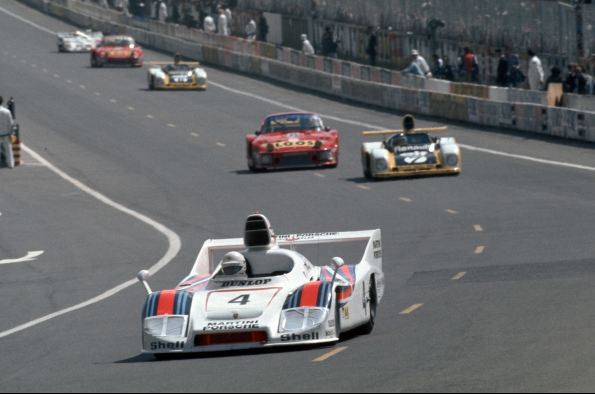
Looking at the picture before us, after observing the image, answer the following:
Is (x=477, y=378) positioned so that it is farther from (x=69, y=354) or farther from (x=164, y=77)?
(x=164, y=77)

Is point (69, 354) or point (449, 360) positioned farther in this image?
point (69, 354)

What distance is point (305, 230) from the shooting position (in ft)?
70.4

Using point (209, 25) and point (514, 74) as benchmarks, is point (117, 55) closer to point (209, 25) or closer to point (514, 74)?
point (209, 25)

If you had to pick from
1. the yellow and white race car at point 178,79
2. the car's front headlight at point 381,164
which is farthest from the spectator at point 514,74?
the yellow and white race car at point 178,79

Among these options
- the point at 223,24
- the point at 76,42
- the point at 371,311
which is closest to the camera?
the point at 371,311

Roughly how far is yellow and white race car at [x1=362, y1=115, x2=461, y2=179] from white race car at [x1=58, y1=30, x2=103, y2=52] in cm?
4478

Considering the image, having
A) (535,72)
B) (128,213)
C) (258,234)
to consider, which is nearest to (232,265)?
(258,234)

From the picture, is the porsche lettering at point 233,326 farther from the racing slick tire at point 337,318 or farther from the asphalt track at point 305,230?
the racing slick tire at point 337,318

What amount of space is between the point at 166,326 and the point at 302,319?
4.19 feet

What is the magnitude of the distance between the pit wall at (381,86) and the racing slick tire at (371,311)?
63.0 ft

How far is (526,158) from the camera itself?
29.7m

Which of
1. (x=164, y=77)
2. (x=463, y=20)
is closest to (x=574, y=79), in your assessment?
(x=463, y=20)

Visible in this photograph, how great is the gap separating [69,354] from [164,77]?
40.2m

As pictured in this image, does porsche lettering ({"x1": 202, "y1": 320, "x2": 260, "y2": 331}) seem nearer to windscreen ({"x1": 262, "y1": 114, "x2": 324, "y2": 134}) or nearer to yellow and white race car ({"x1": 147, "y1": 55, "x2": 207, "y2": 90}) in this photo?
windscreen ({"x1": 262, "y1": 114, "x2": 324, "y2": 134})
